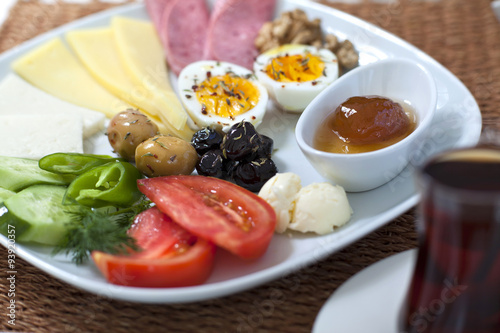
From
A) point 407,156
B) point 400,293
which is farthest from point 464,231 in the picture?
point 407,156

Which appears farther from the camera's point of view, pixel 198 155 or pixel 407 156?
pixel 198 155

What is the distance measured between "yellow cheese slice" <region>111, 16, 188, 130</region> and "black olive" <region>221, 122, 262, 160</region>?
44 centimetres

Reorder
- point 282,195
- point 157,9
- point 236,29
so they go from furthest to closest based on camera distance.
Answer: point 157,9 < point 236,29 < point 282,195

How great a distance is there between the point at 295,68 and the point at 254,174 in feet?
3.00

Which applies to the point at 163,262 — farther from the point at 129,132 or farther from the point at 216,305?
the point at 129,132

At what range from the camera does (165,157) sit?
2.40 m

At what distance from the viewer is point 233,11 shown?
3.55 m

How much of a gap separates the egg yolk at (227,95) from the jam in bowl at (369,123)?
51 centimetres

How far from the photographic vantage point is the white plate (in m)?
1.76

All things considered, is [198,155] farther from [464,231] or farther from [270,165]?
[464,231]

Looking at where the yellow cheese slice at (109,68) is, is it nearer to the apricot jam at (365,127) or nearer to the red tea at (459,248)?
the apricot jam at (365,127)

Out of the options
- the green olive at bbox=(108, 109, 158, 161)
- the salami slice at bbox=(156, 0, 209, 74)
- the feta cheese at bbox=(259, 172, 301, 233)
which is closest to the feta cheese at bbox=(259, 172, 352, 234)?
the feta cheese at bbox=(259, 172, 301, 233)

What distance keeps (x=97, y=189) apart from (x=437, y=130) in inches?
63.2

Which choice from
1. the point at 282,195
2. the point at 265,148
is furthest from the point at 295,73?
the point at 282,195
